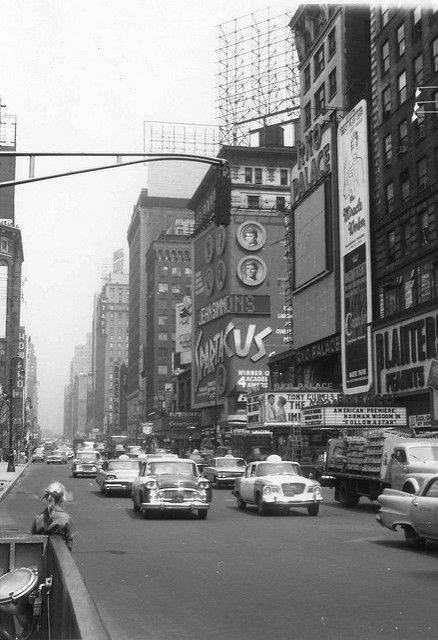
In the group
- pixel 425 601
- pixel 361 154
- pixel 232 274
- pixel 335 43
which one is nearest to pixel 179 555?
pixel 425 601

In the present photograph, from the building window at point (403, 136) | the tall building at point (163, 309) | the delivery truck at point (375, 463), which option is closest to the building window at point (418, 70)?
the building window at point (403, 136)

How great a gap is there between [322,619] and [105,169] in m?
9.52

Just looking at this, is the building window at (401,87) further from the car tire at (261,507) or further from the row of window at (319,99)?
the car tire at (261,507)

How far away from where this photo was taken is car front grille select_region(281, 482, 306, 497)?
26.2m

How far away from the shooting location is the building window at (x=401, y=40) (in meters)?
54.6

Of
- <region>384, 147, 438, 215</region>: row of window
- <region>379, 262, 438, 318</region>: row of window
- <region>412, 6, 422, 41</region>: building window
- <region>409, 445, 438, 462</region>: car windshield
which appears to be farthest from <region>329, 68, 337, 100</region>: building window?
<region>409, 445, 438, 462</region>: car windshield

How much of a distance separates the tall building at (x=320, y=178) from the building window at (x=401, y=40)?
35.7 ft

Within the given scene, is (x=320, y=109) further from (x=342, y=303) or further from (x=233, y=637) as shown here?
(x=233, y=637)

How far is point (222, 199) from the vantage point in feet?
52.2

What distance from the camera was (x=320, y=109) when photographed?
7356cm

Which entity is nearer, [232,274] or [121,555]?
[121,555]

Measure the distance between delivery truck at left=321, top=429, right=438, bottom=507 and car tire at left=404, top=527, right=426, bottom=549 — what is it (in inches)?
46.9

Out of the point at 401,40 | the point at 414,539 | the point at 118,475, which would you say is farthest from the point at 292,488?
the point at 401,40

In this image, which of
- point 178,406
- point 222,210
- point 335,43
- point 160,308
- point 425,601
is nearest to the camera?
point 425,601
